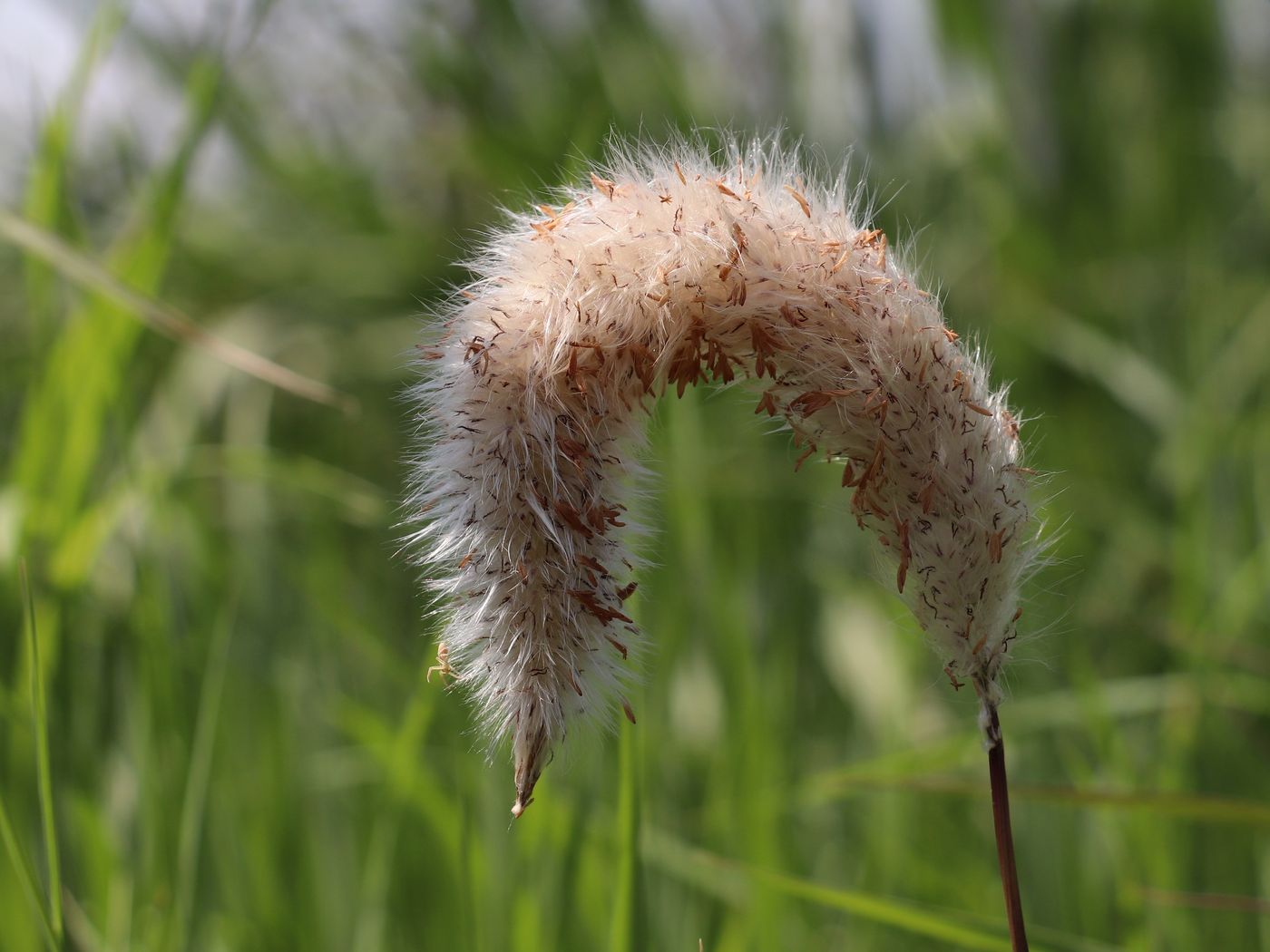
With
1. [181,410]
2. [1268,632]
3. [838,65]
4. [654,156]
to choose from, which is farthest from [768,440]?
[654,156]

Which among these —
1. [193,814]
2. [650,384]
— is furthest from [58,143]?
[650,384]

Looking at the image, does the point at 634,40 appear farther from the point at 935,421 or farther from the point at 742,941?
the point at 935,421

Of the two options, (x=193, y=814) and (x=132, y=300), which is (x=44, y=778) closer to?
(x=193, y=814)

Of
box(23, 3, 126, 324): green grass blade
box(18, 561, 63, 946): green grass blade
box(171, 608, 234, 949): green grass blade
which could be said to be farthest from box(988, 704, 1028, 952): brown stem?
box(23, 3, 126, 324): green grass blade

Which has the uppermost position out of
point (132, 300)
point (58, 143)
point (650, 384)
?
point (58, 143)

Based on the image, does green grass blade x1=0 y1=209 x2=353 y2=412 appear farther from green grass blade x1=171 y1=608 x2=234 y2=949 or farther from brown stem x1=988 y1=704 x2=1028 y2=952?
brown stem x1=988 y1=704 x2=1028 y2=952
